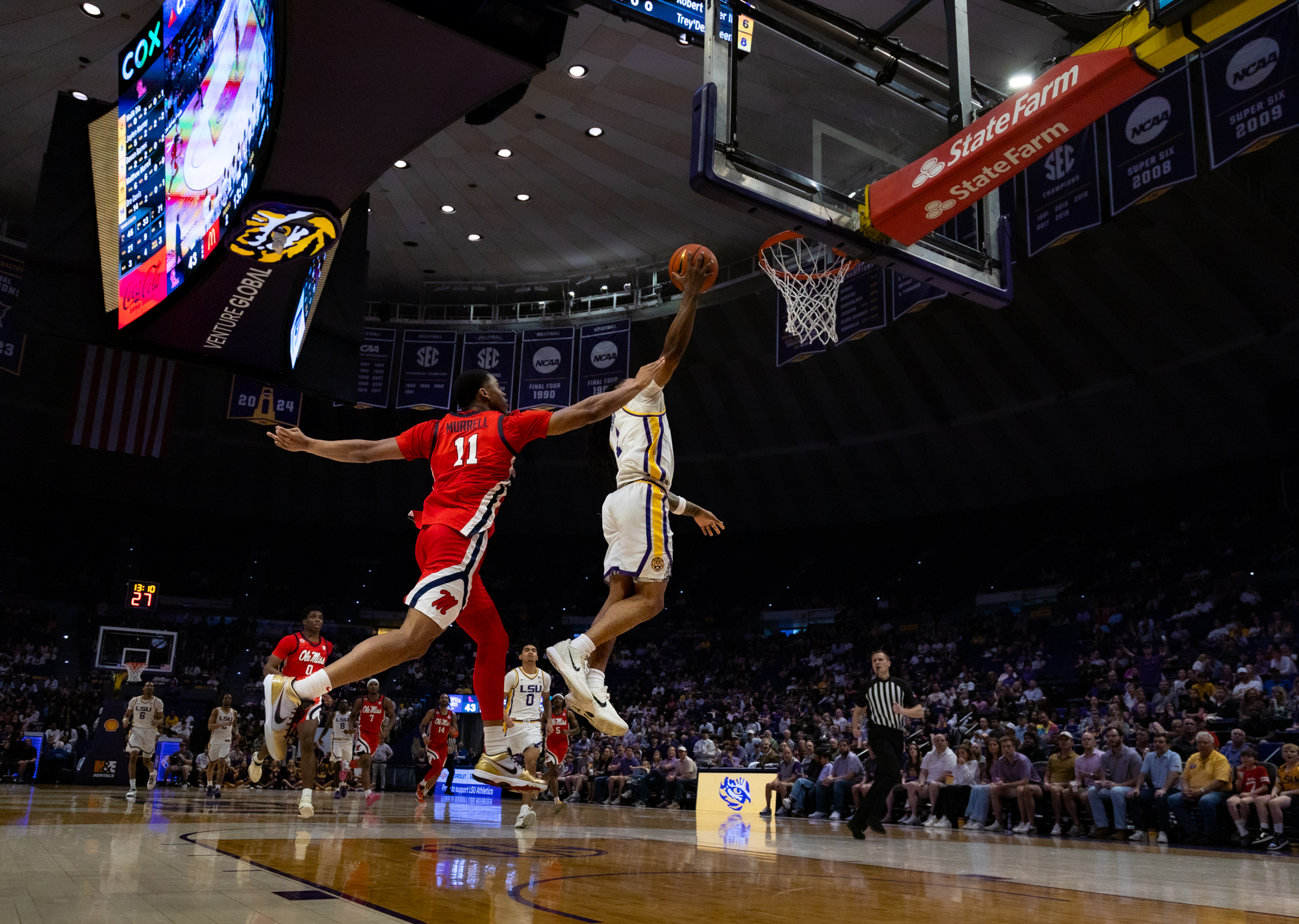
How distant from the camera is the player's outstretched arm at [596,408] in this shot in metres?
4.21

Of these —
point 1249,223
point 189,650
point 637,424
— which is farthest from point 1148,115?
point 189,650

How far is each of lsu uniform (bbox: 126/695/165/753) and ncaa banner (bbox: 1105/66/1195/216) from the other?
14.0 m

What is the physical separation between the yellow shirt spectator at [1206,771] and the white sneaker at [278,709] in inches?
342

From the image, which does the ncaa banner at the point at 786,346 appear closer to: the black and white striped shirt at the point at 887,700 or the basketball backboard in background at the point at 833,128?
the black and white striped shirt at the point at 887,700

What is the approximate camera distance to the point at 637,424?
5465mm

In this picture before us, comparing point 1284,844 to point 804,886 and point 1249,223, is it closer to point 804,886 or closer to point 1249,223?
point 804,886

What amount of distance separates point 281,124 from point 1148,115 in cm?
1013

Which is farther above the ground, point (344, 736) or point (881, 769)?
point (881, 769)

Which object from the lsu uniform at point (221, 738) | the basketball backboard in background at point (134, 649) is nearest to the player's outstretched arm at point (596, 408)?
the lsu uniform at point (221, 738)

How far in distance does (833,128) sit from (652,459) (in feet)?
12.0

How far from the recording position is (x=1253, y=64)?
10.8 m

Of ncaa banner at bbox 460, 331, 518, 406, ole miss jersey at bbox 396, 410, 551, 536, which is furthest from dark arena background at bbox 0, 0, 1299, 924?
ncaa banner at bbox 460, 331, 518, 406

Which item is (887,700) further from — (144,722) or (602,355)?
(602,355)

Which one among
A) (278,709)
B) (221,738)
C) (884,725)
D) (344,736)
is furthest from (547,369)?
(278,709)
